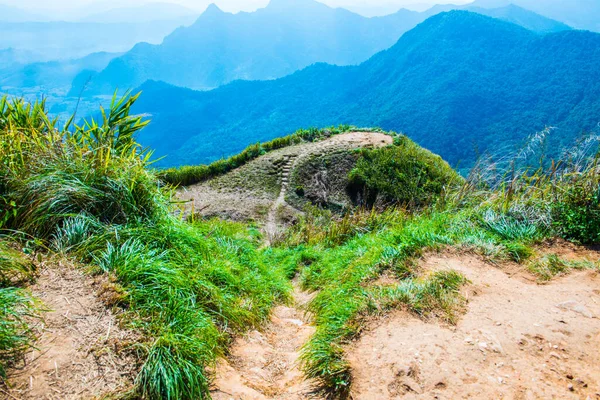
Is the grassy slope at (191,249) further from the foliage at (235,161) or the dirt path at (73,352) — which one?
the foliage at (235,161)

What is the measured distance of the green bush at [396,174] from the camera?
51.4 feet

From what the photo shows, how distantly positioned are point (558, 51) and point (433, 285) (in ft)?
349

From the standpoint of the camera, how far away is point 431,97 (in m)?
94.6

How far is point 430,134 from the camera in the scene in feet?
259

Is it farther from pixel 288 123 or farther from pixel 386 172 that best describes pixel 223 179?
pixel 288 123

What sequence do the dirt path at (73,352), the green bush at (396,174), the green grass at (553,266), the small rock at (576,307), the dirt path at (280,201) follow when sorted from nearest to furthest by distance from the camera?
the dirt path at (73,352) < the small rock at (576,307) < the green grass at (553,266) < the dirt path at (280,201) < the green bush at (396,174)

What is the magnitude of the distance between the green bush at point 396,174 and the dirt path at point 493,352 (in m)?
12.2

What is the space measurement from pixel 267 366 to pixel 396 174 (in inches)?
582

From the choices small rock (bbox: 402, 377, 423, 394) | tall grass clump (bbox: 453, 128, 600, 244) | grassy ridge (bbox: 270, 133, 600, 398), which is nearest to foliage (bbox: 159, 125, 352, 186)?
grassy ridge (bbox: 270, 133, 600, 398)

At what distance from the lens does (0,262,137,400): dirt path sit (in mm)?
1917

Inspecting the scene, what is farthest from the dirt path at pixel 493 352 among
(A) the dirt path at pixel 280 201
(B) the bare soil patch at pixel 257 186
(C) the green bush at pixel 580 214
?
(B) the bare soil patch at pixel 257 186

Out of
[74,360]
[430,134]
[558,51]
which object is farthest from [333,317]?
[558,51]

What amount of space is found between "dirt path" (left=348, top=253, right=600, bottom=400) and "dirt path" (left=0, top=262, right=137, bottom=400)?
149 cm

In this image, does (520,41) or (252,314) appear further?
(520,41)
